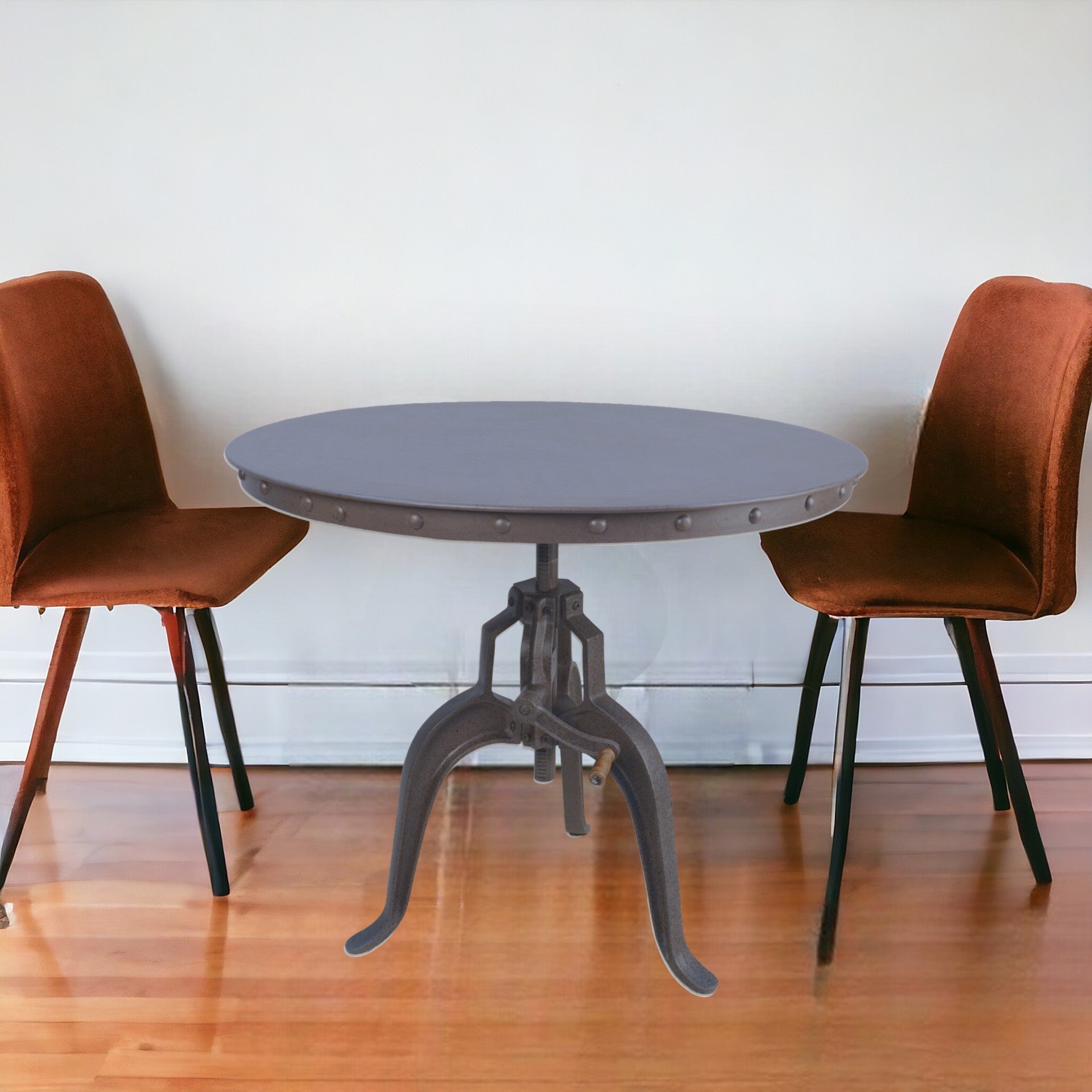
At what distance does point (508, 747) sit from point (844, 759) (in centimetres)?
79

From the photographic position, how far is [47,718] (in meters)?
1.75

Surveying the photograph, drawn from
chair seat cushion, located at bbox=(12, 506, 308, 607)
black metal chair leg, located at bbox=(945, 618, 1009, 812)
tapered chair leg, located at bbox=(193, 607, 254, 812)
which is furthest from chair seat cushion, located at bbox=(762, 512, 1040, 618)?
tapered chair leg, located at bbox=(193, 607, 254, 812)

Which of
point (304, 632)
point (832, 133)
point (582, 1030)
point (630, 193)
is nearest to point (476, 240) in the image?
point (630, 193)

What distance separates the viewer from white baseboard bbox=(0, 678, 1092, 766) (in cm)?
222

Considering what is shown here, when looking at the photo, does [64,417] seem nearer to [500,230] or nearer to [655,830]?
[500,230]

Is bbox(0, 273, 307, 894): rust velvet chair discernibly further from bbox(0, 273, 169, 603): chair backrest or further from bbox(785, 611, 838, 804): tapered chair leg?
bbox(785, 611, 838, 804): tapered chair leg

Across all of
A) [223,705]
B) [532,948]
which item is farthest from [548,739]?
[223,705]

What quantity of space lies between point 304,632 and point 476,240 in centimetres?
90

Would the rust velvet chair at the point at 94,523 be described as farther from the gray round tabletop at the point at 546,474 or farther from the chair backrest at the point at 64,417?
the gray round tabletop at the point at 546,474

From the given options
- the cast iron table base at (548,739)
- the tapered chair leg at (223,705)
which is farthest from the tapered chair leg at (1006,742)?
the tapered chair leg at (223,705)

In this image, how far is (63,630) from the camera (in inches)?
69.4

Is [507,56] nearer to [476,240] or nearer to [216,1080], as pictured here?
[476,240]

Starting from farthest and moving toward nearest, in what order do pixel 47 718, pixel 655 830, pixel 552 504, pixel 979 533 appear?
pixel 979 533 → pixel 47 718 → pixel 655 830 → pixel 552 504

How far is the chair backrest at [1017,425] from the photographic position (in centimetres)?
161
